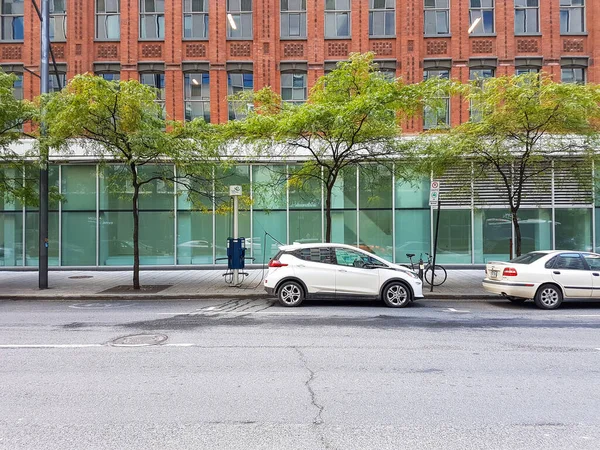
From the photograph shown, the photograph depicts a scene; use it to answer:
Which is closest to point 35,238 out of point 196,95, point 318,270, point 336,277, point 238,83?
point 196,95

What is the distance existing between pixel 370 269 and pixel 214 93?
40.0ft

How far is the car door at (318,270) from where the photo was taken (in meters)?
10.7

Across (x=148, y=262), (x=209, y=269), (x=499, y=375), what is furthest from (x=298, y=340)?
(x=148, y=262)

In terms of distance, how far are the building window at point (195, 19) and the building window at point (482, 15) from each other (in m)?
11.5

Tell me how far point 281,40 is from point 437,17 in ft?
22.4

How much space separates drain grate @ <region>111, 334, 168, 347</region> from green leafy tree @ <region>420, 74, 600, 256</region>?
32.1ft

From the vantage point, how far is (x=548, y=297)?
1064 cm

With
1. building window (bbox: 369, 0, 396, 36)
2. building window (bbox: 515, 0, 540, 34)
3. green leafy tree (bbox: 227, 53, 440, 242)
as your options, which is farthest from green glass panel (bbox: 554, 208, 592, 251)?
building window (bbox: 369, 0, 396, 36)

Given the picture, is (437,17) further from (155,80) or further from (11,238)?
(11,238)

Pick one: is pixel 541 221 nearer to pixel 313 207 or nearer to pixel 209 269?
pixel 313 207

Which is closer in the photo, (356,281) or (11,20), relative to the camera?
(356,281)

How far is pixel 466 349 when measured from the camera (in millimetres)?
6879

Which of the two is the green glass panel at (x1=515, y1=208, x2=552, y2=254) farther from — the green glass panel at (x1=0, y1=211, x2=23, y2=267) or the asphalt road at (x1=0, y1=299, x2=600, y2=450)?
the green glass panel at (x1=0, y1=211, x2=23, y2=267)

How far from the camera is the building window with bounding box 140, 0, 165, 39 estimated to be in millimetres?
19531
